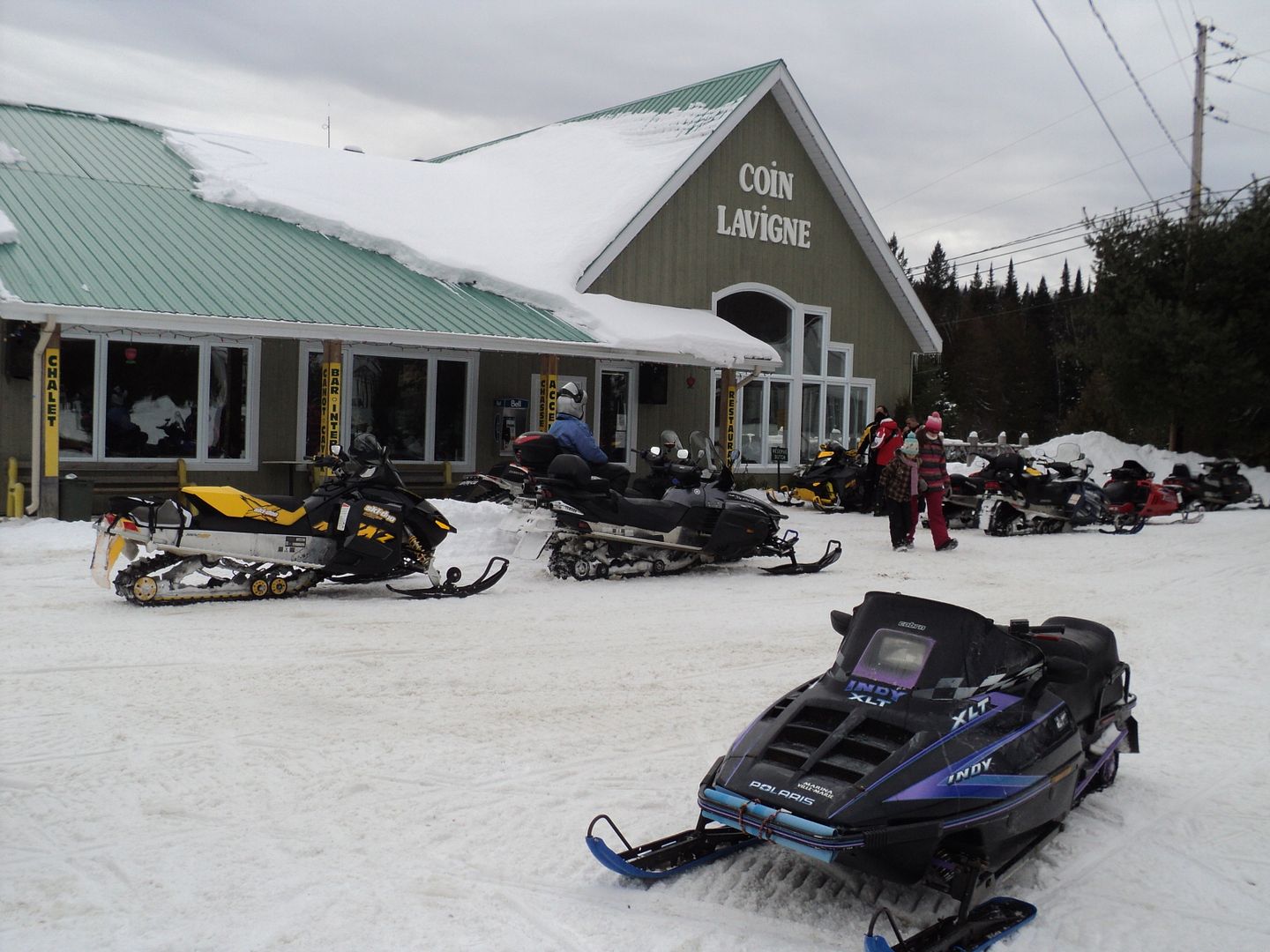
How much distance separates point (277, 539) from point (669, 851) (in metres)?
5.27

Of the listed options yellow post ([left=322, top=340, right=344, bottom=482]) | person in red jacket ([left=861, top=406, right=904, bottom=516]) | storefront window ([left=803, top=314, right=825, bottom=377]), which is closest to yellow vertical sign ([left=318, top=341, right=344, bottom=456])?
yellow post ([left=322, top=340, right=344, bottom=482])

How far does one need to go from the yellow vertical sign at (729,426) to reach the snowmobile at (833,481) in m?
1.21

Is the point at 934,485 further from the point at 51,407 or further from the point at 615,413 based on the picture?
the point at 51,407

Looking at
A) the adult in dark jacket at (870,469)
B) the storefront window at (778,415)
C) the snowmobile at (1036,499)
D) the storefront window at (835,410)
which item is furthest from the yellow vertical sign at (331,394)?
the storefront window at (835,410)

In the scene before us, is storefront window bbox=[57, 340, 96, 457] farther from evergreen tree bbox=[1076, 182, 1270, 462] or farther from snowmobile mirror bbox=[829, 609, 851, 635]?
evergreen tree bbox=[1076, 182, 1270, 462]

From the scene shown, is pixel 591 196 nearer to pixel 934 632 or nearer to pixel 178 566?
pixel 178 566

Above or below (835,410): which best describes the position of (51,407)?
below

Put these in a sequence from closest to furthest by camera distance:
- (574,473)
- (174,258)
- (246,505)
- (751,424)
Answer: (246,505) < (574,473) < (174,258) < (751,424)

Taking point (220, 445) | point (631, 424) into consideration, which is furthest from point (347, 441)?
point (631, 424)

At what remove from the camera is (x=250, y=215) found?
1541cm

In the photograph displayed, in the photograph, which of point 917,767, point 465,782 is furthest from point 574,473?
point 917,767

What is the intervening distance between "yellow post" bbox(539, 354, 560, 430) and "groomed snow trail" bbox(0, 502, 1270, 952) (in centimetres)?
659

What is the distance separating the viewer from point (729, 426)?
1811 centimetres

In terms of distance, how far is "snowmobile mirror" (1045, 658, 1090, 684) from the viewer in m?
4.13
